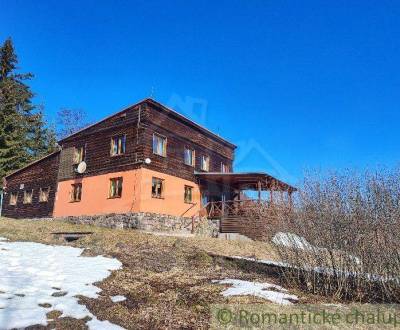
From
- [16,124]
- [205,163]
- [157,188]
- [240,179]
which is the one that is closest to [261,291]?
[157,188]

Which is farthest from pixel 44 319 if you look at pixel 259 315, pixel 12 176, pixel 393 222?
pixel 12 176

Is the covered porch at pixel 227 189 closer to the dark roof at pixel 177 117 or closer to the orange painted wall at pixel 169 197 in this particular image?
the orange painted wall at pixel 169 197

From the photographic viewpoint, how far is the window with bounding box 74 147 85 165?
24.4m

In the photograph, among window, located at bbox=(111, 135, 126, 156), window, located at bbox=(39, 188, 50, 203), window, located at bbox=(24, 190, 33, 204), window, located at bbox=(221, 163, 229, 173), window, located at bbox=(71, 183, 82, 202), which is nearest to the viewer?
window, located at bbox=(111, 135, 126, 156)

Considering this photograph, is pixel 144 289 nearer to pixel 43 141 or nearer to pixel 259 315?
pixel 259 315

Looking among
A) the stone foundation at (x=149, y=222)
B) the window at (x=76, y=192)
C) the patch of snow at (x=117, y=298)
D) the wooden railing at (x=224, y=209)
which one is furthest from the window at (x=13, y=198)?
the patch of snow at (x=117, y=298)

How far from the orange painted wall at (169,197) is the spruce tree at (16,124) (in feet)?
60.0

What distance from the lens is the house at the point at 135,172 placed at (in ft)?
68.7

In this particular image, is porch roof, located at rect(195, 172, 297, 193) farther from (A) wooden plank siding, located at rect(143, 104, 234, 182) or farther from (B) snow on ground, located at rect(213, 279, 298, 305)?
(B) snow on ground, located at rect(213, 279, 298, 305)

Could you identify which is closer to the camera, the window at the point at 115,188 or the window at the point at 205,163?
the window at the point at 115,188

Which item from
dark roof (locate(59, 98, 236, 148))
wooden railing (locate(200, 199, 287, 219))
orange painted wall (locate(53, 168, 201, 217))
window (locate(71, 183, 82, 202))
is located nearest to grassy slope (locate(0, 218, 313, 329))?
orange painted wall (locate(53, 168, 201, 217))

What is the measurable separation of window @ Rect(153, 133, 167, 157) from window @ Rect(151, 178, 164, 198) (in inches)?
62.6

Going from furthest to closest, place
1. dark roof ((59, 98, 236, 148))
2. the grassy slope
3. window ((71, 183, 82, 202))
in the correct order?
window ((71, 183, 82, 202)), dark roof ((59, 98, 236, 148)), the grassy slope

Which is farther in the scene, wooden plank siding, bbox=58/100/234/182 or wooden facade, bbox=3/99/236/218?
wooden plank siding, bbox=58/100/234/182
